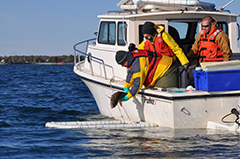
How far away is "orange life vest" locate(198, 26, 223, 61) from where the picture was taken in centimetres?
730

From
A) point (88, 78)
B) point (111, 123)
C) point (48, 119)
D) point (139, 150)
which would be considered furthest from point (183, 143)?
point (48, 119)

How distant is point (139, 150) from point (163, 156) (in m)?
0.48

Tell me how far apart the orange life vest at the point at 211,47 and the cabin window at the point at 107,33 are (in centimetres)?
234

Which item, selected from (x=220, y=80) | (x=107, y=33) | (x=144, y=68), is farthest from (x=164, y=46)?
(x=107, y=33)


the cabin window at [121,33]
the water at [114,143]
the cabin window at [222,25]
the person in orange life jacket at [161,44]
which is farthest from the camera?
the cabin window at [222,25]

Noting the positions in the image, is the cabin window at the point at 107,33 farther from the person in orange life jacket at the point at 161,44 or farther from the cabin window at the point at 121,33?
the person in orange life jacket at the point at 161,44

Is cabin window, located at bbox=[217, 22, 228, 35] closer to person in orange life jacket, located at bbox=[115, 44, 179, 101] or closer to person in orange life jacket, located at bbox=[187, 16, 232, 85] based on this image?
person in orange life jacket, located at bbox=[187, 16, 232, 85]

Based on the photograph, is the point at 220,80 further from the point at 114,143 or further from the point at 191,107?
the point at 114,143

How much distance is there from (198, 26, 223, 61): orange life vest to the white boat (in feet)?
2.06

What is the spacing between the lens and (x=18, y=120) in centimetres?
954

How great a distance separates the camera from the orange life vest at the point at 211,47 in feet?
23.9

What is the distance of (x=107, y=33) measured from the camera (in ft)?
31.0

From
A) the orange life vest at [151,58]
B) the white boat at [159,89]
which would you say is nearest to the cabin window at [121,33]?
the white boat at [159,89]

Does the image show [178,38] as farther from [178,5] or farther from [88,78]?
[88,78]
